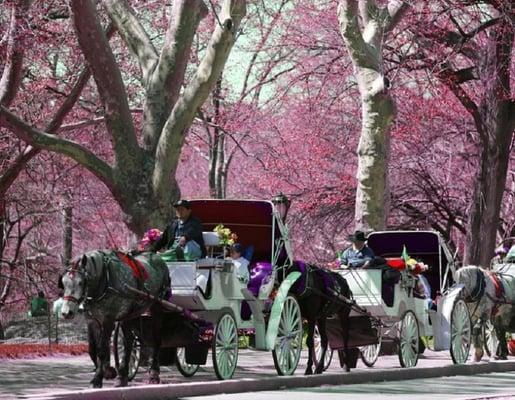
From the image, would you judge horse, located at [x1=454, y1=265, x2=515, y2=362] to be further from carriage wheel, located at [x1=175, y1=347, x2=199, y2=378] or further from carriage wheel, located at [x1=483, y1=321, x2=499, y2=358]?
carriage wheel, located at [x1=175, y1=347, x2=199, y2=378]

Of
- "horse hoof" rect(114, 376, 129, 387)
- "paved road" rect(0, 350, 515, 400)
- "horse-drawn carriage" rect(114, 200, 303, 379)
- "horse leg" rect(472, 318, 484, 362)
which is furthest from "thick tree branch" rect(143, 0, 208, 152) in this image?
"horse hoof" rect(114, 376, 129, 387)

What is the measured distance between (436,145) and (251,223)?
23.3 m

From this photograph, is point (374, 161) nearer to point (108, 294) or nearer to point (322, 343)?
point (322, 343)

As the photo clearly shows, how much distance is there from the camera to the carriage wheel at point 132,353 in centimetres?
1756

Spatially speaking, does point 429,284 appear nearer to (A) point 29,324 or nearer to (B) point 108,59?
(B) point 108,59

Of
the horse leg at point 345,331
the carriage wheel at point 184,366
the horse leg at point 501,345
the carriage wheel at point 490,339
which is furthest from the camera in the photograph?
the carriage wheel at point 490,339

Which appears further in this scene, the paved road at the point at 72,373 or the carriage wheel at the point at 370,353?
the carriage wheel at the point at 370,353

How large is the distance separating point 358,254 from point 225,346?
4.68m

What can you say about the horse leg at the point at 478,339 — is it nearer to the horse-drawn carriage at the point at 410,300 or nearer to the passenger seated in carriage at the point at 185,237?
the horse-drawn carriage at the point at 410,300

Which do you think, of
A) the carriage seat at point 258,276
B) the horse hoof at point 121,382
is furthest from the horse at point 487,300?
the horse hoof at point 121,382

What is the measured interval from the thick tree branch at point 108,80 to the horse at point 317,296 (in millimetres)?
4317

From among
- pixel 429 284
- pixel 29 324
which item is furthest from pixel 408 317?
pixel 29 324

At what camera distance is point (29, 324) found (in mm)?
39031

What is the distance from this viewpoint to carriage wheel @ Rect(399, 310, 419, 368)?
21.9 m
